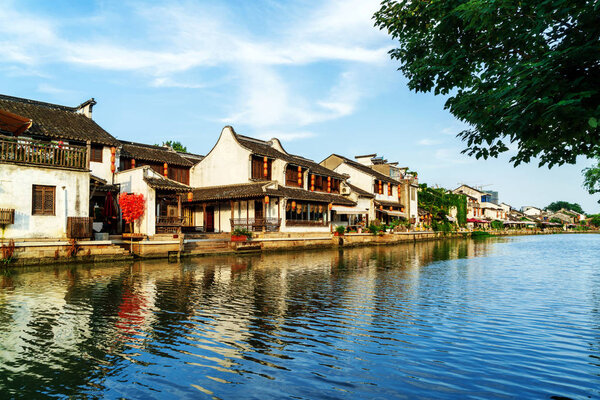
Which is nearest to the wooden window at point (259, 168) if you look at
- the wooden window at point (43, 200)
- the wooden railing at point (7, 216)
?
the wooden window at point (43, 200)

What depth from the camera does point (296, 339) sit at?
7.78 meters

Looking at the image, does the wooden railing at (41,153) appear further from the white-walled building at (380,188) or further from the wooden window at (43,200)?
the white-walled building at (380,188)

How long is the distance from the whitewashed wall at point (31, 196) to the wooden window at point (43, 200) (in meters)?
0.19

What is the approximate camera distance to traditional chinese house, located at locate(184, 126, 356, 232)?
33219 millimetres

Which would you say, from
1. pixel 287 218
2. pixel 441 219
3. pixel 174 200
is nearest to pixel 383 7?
pixel 287 218

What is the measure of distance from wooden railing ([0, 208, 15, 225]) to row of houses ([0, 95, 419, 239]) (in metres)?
0.04

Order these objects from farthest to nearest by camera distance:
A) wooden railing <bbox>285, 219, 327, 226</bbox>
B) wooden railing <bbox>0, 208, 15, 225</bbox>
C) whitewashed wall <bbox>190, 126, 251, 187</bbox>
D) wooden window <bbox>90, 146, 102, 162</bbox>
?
1. whitewashed wall <bbox>190, 126, 251, 187</bbox>
2. wooden railing <bbox>285, 219, 327, 226</bbox>
3. wooden window <bbox>90, 146, 102, 162</bbox>
4. wooden railing <bbox>0, 208, 15, 225</bbox>

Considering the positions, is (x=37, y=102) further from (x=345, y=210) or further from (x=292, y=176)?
(x=345, y=210)

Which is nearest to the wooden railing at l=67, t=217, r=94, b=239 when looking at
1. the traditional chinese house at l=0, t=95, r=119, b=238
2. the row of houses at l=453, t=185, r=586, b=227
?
the traditional chinese house at l=0, t=95, r=119, b=238

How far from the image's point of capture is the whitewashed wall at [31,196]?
19.3 meters

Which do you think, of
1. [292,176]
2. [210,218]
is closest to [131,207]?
[210,218]

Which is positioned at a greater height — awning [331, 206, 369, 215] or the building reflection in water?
awning [331, 206, 369, 215]

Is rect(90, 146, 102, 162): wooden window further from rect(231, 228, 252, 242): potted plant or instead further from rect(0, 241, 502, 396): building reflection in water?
rect(0, 241, 502, 396): building reflection in water

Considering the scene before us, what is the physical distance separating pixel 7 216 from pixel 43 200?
6.10ft
